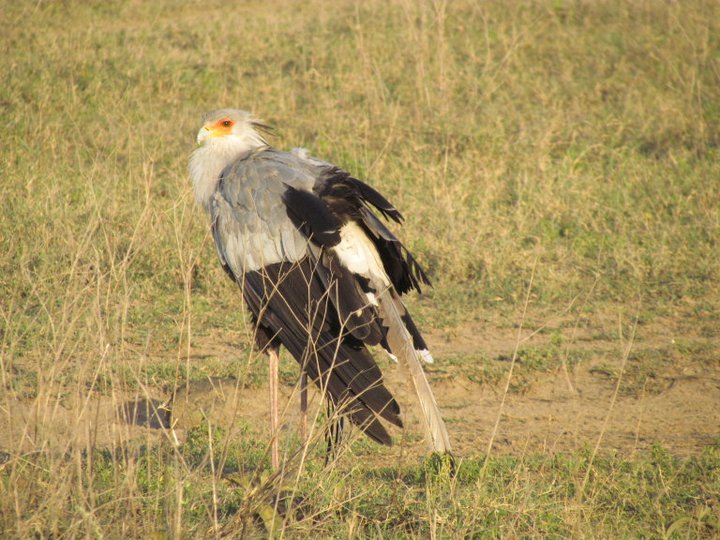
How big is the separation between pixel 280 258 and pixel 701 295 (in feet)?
9.52

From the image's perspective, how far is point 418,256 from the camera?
621cm

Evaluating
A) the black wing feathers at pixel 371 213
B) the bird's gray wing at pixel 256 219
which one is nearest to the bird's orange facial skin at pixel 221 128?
the bird's gray wing at pixel 256 219

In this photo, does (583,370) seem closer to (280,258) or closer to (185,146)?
(280,258)

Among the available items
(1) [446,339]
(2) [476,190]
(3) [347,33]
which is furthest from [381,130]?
(1) [446,339]

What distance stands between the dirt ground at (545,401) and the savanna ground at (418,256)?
2cm

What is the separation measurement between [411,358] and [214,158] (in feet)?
4.87

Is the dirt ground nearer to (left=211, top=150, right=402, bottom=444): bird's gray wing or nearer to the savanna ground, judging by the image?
the savanna ground

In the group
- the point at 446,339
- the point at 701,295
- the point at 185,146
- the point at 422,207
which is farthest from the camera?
the point at 185,146

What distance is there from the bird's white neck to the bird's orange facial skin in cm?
3

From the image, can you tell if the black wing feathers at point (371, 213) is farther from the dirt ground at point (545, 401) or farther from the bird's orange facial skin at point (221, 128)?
the bird's orange facial skin at point (221, 128)

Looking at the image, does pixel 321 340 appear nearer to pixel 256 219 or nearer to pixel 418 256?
pixel 256 219

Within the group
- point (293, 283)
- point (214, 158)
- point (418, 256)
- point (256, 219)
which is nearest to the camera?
point (293, 283)

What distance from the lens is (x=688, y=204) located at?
679 centimetres

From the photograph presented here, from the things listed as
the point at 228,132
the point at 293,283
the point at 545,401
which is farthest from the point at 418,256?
the point at 293,283
